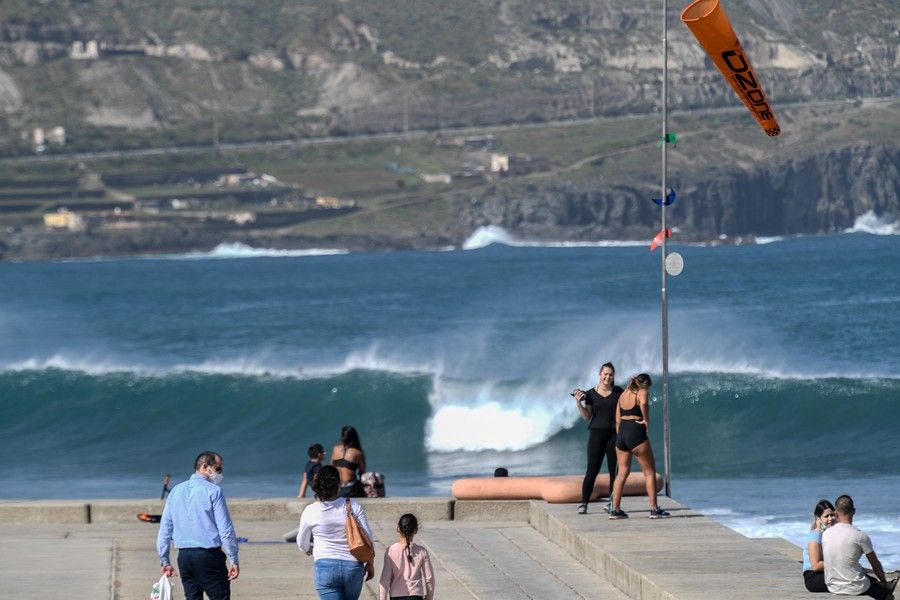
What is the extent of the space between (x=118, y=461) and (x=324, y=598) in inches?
Result: 748

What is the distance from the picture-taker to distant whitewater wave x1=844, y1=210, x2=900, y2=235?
172500mm

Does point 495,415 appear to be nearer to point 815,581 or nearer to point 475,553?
point 475,553

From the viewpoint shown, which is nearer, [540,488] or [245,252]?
[540,488]

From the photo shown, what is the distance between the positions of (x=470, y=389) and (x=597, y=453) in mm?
21635

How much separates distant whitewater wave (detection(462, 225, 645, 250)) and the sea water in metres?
89.6

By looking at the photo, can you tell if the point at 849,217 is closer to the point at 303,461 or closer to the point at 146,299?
the point at 146,299

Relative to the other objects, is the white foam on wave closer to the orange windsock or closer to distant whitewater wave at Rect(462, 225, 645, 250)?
the orange windsock

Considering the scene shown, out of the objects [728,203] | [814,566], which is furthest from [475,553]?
[728,203]

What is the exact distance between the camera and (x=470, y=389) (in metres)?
35.4

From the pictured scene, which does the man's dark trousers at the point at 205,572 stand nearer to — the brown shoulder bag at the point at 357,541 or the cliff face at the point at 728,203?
→ the brown shoulder bag at the point at 357,541

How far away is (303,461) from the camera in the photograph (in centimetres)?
2809

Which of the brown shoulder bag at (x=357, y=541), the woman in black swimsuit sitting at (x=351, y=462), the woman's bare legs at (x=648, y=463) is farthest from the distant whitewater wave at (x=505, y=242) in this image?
the brown shoulder bag at (x=357, y=541)

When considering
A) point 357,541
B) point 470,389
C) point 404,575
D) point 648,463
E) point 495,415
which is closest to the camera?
point 357,541

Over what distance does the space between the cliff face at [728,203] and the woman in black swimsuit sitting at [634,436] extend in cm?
15723
